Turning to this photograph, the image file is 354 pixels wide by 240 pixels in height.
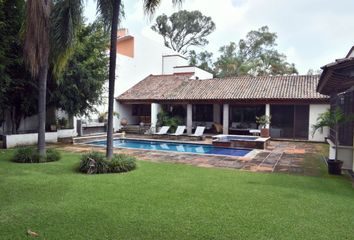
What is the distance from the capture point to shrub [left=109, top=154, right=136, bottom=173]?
9992 millimetres

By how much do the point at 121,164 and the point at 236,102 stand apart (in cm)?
1473

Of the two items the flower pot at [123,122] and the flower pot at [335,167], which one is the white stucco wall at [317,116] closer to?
the flower pot at [335,167]

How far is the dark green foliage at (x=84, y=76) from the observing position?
17406 millimetres

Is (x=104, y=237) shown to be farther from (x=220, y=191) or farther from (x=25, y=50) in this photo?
(x=25, y=50)

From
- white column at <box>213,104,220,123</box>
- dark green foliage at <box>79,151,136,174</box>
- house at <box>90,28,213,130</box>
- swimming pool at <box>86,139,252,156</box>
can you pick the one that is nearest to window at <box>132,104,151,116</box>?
house at <box>90,28,213,130</box>

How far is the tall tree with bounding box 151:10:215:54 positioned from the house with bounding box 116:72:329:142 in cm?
2700

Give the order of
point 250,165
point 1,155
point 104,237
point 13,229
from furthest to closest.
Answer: point 1,155 < point 250,165 < point 13,229 < point 104,237

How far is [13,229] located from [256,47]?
4824 cm

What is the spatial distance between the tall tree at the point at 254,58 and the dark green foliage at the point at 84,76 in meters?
27.5

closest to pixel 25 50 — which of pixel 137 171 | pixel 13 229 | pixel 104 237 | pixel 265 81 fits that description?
pixel 137 171

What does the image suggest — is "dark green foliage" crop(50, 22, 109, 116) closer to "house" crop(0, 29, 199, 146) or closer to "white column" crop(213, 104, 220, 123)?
"house" crop(0, 29, 199, 146)

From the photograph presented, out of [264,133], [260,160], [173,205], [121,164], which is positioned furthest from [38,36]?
[264,133]

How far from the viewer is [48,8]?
10820 mm

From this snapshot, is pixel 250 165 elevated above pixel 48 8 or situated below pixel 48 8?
below
